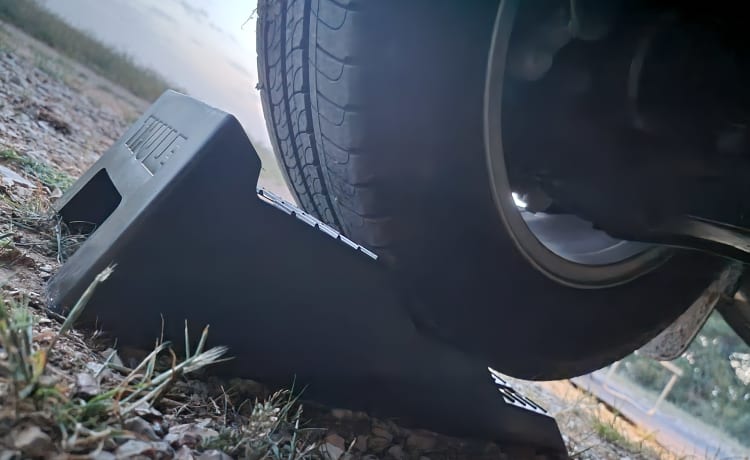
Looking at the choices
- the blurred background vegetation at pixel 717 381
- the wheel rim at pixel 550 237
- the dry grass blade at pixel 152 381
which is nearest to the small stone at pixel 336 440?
the dry grass blade at pixel 152 381

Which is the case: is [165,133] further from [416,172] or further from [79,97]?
[79,97]

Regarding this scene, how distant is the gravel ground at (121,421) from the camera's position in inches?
21.0

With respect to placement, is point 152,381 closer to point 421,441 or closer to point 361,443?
point 361,443

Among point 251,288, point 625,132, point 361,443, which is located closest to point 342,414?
point 361,443

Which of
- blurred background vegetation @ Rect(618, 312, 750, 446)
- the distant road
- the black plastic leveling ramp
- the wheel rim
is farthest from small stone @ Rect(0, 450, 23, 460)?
blurred background vegetation @ Rect(618, 312, 750, 446)

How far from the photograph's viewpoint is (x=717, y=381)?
2.24 metres

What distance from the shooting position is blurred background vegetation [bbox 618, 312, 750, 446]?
212 centimetres

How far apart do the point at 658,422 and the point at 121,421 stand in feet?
7.10

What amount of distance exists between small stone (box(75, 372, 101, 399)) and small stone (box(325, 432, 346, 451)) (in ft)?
1.10

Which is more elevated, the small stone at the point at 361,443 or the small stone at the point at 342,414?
the small stone at the point at 342,414

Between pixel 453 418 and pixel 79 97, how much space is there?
2375 millimetres

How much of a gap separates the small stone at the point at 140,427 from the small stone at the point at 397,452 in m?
0.43

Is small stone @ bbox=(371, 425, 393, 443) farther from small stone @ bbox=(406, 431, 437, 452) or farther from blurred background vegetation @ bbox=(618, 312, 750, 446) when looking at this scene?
blurred background vegetation @ bbox=(618, 312, 750, 446)

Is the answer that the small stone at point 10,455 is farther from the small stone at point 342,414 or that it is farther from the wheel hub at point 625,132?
the wheel hub at point 625,132
